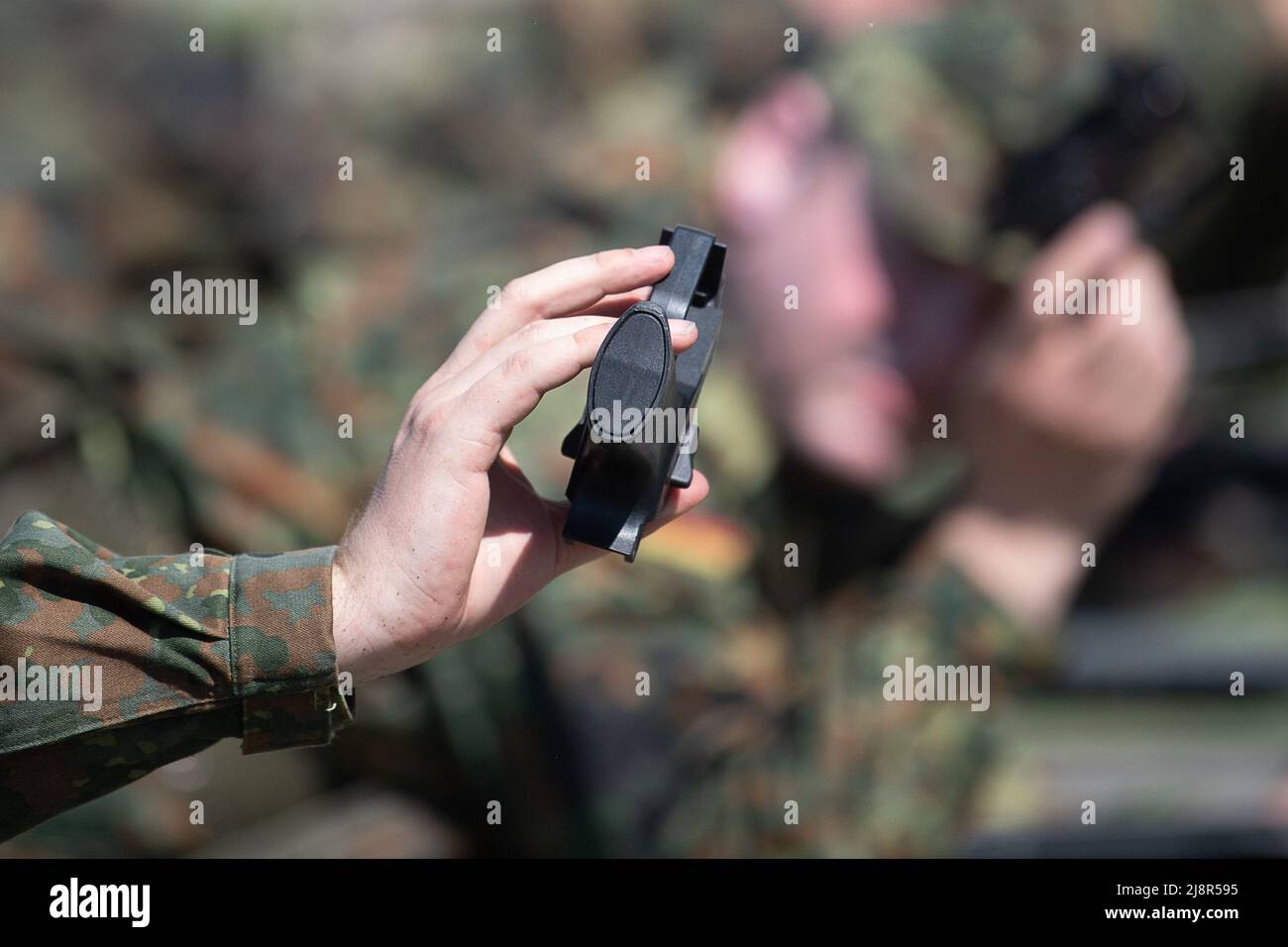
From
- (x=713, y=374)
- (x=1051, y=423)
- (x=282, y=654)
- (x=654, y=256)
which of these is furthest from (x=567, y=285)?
(x=1051, y=423)

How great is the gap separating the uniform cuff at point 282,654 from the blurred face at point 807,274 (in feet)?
3.70

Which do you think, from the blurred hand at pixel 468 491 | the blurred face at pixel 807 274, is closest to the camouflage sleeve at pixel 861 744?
the blurred face at pixel 807 274

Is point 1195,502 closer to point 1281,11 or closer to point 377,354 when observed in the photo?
point 1281,11

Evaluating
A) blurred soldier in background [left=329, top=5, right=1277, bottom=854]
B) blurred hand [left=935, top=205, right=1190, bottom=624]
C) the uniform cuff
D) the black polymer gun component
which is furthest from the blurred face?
the uniform cuff

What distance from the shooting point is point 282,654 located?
28.3 inches

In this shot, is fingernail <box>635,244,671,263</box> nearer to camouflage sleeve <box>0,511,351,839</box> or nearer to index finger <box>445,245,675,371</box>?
index finger <box>445,245,675,371</box>

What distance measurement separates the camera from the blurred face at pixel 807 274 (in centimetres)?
178

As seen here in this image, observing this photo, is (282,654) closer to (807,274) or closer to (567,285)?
(567,285)

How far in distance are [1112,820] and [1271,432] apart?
2.34 ft

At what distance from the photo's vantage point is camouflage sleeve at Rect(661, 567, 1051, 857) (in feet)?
5.47

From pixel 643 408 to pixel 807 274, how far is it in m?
1.20

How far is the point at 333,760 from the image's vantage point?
5.60 feet

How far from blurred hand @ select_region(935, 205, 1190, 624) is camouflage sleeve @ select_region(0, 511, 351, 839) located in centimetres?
131

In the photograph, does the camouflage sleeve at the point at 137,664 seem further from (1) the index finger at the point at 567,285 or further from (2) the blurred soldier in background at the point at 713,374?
(2) the blurred soldier in background at the point at 713,374
